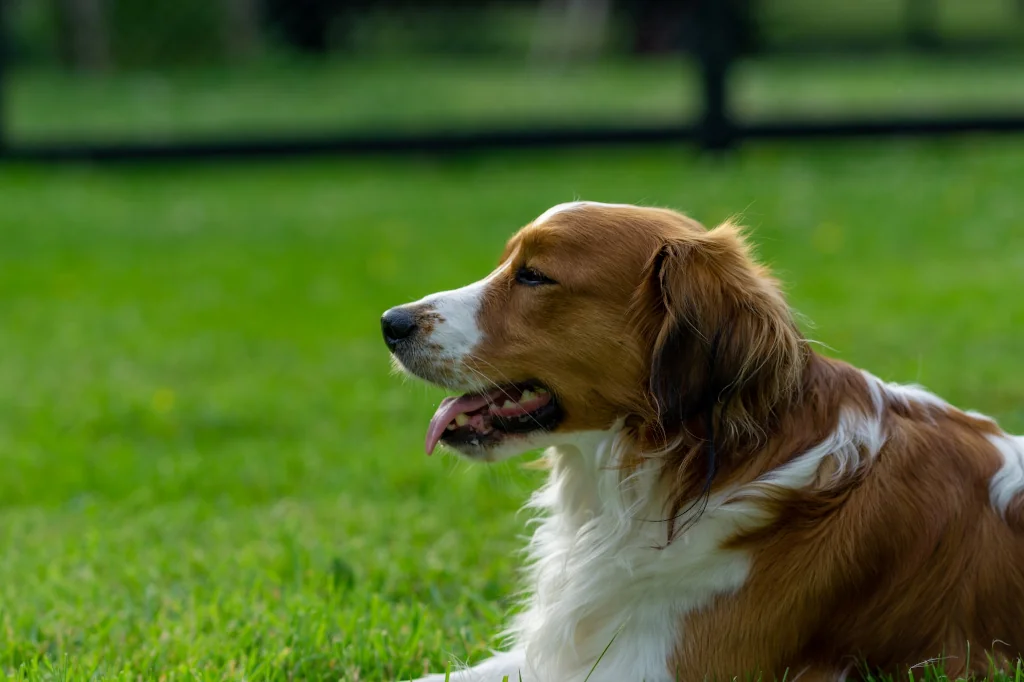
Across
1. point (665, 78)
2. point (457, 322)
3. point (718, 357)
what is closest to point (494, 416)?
point (457, 322)

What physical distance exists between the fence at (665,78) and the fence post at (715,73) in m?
0.01

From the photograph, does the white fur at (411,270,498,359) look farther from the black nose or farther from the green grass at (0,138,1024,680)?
the green grass at (0,138,1024,680)

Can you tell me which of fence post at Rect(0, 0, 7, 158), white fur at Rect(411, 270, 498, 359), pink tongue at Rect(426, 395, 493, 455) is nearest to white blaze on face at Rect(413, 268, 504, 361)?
white fur at Rect(411, 270, 498, 359)

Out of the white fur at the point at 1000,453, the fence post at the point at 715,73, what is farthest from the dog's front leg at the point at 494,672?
the fence post at the point at 715,73

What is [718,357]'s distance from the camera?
300 cm

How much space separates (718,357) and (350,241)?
793cm

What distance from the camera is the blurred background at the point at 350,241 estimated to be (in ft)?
14.1

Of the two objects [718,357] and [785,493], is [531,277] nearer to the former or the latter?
[718,357]

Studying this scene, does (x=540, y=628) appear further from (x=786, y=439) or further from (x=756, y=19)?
(x=756, y=19)

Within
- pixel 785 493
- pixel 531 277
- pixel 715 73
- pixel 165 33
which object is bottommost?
pixel 785 493

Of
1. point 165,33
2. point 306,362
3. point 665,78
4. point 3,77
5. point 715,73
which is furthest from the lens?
point 165,33

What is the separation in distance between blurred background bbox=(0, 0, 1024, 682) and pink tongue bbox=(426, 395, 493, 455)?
0.65 m

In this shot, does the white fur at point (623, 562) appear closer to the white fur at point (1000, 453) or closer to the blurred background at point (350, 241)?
the white fur at point (1000, 453)

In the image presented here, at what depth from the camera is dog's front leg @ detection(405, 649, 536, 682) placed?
10.8 ft
